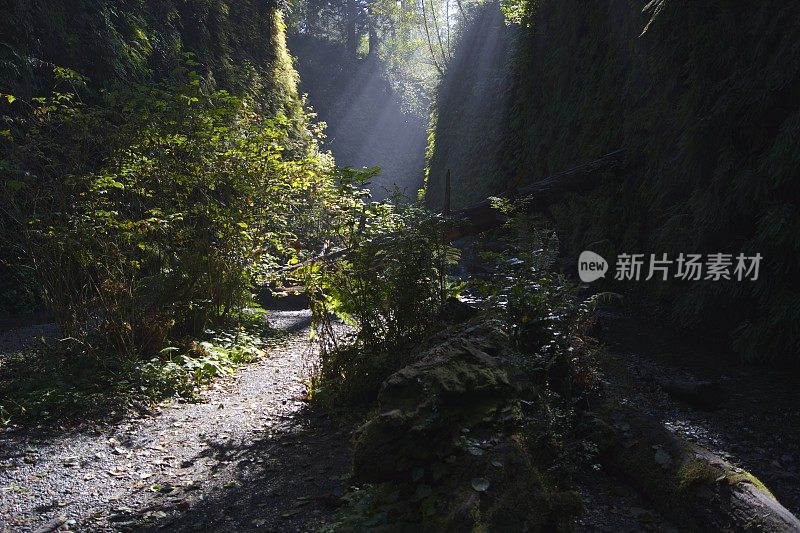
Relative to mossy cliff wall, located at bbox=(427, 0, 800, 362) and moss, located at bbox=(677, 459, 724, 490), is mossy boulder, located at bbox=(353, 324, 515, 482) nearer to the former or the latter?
moss, located at bbox=(677, 459, 724, 490)

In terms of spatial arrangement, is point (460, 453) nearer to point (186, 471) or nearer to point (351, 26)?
point (186, 471)

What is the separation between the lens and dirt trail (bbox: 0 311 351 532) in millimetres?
3268

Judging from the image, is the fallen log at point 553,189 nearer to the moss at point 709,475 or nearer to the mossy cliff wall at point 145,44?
the moss at point 709,475

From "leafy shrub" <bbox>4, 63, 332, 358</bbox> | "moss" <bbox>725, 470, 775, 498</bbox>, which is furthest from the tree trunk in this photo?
"moss" <bbox>725, 470, 775, 498</bbox>

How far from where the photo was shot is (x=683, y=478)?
2754 mm

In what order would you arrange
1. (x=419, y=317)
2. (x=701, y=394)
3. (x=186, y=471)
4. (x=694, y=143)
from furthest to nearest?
(x=694, y=143) → (x=419, y=317) → (x=701, y=394) → (x=186, y=471)

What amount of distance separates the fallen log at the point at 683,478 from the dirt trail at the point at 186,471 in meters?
1.57

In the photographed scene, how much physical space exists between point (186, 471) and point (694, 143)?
5.19m

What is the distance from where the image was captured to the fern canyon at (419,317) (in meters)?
2.73

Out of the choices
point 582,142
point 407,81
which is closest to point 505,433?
point 582,142

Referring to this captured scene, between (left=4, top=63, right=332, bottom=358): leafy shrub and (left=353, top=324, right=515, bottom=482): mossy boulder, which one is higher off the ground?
(left=4, top=63, right=332, bottom=358): leafy shrub

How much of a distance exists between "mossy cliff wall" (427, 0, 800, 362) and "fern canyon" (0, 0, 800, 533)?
0.09 feet

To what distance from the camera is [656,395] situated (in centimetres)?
450

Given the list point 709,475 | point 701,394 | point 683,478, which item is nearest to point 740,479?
point 709,475
